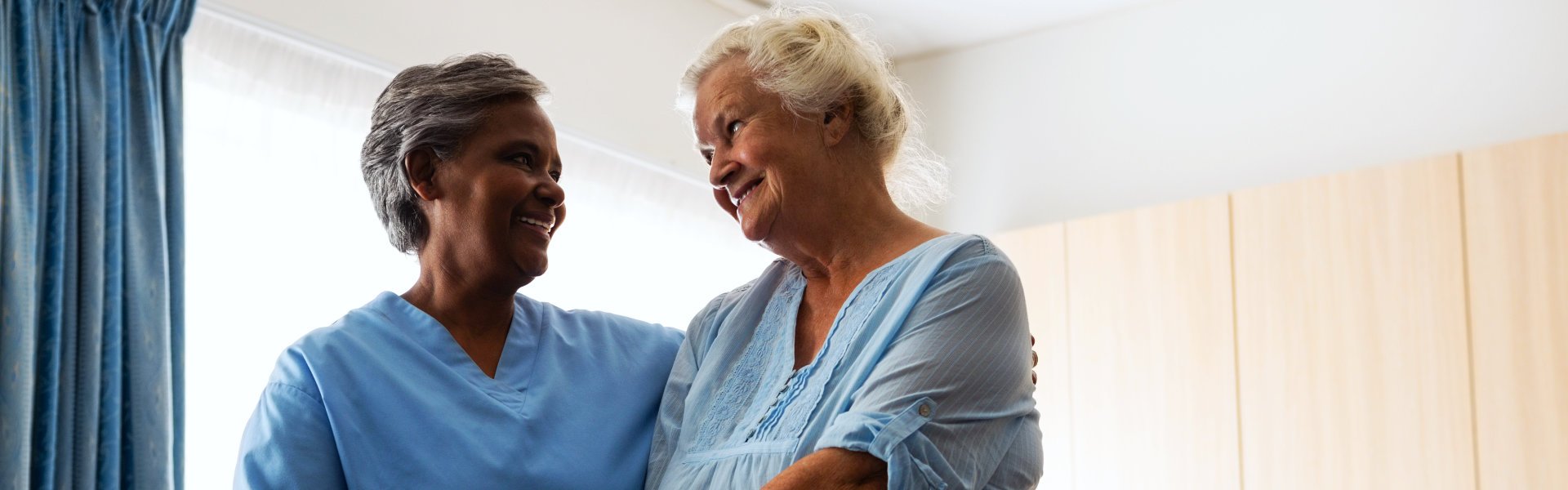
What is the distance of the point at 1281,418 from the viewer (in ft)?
10.7

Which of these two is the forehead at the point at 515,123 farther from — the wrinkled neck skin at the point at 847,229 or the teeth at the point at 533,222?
the wrinkled neck skin at the point at 847,229

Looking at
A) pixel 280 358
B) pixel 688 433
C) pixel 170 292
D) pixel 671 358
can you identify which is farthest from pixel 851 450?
pixel 170 292

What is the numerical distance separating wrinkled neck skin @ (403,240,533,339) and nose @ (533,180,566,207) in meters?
0.10

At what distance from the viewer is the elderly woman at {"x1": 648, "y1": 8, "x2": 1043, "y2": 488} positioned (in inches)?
50.2

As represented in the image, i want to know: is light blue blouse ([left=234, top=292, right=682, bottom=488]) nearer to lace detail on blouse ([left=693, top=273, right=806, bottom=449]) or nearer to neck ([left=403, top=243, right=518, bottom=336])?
neck ([left=403, top=243, right=518, bottom=336])

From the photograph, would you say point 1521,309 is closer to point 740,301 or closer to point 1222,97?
point 1222,97

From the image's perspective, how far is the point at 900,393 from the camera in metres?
1.27

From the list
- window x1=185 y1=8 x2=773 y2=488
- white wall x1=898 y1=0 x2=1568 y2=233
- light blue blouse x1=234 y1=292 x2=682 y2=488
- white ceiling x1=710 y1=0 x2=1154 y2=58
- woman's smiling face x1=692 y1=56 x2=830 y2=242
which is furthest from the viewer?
white ceiling x1=710 y1=0 x2=1154 y2=58

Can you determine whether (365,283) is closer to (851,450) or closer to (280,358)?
(280,358)

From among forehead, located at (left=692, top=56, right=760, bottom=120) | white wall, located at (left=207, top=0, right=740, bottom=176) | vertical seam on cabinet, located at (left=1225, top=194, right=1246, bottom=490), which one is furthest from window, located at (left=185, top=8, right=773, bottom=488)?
vertical seam on cabinet, located at (left=1225, top=194, right=1246, bottom=490)

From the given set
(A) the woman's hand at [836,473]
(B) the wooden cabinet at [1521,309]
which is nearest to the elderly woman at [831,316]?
(A) the woman's hand at [836,473]

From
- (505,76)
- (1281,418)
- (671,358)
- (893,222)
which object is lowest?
(1281,418)

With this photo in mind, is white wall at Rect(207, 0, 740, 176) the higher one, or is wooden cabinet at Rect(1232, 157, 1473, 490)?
white wall at Rect(207, 0, 740, 176)

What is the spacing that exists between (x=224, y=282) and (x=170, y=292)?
227 mm
